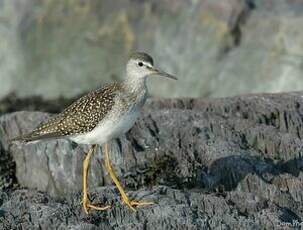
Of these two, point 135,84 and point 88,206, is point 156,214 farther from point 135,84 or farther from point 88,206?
point 135,84

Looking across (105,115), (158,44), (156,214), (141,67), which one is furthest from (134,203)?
(158,44)

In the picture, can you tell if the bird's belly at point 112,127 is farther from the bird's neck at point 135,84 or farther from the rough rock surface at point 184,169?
the rough rock surface at point 184,169

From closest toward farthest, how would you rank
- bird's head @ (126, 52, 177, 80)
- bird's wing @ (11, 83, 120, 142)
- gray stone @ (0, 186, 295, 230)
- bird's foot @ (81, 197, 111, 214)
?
gray stone @ (0, 186, 295, 230) → bird's foot @ (81, 197, 111, 214) → bird's wing @ (11, 83, 120, 142) → bird's head @ (126, 52, 177, 80)

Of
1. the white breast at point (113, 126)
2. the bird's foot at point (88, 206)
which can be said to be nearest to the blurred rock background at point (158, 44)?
the white breast at point (113, 126)

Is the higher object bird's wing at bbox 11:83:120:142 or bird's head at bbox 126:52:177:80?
bird's head at bbox 126:52:177:80

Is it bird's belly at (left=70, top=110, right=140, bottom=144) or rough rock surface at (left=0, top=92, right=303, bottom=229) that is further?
bird's belly at (left=70, top=110, right=140, bottom=144)

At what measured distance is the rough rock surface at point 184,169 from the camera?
30.2ft

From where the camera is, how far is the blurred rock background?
17891 mm

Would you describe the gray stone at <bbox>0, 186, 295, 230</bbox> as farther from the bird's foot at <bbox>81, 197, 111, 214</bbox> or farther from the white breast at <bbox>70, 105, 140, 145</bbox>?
the white breast at <bbox>70, 105, 140, 145</bbox>

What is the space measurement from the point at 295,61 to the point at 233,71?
51.0 inches

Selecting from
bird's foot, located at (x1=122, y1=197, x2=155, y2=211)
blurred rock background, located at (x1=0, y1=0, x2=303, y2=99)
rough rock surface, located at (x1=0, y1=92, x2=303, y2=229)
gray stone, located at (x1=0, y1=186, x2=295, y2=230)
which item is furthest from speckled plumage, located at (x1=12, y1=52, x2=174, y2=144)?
blurred rock background, located at (x1=0, y1=0, x2=303, y2=99)

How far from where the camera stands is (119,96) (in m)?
10.5

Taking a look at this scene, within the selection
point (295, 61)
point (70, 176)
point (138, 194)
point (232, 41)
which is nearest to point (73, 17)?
point (232, 41)

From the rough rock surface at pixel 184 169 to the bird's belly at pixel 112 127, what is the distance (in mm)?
620
